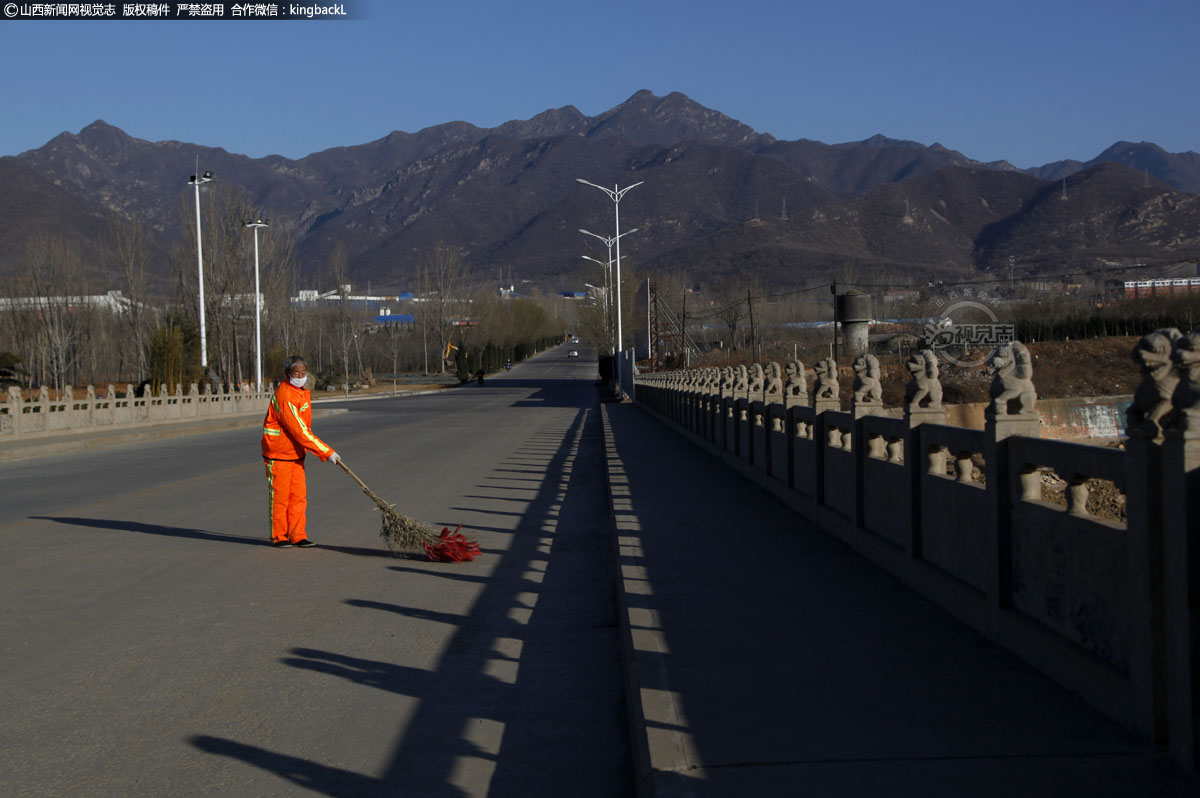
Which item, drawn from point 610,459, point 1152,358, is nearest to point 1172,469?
point 1152,358

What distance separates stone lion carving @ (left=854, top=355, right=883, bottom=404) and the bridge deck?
136cm

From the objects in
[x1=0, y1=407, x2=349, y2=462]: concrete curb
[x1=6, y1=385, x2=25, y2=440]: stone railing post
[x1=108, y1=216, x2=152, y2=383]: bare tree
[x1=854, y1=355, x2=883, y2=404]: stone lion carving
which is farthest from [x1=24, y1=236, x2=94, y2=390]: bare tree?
[x1=854, y1=355, x2=883, y2=404]: stone lion carving

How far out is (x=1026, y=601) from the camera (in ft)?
19.6

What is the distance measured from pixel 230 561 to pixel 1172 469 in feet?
29.2

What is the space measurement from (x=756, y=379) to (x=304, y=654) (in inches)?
431

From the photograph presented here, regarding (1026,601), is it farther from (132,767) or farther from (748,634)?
(132,767)

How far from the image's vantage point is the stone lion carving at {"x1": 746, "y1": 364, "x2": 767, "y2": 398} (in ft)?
55.1

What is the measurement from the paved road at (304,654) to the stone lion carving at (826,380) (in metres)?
2.68

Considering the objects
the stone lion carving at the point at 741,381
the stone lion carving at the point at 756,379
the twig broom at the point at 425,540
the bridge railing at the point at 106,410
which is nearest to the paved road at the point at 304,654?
the twig broom at the point at 425,540

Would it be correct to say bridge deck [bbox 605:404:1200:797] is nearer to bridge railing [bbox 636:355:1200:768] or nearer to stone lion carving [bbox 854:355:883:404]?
bridge railing [bbox 636:355:1200:768]

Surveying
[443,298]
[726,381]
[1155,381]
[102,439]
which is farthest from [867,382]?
[443,298]

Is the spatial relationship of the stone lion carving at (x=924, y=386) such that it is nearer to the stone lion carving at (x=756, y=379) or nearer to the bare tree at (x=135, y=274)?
the stone lion carving at (x=756, y=379)

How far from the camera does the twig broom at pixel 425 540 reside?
11.2 metres

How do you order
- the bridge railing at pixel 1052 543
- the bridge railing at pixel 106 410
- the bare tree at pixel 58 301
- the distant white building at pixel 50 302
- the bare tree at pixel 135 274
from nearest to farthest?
1. the bridge railing at pixel 1052 543
2. the bridge railing at pixel 106 410
3. the bare tree at pixel 135 274
4. the bare tree at pixel 58 301
5. the distant white building at pixel 50 302
